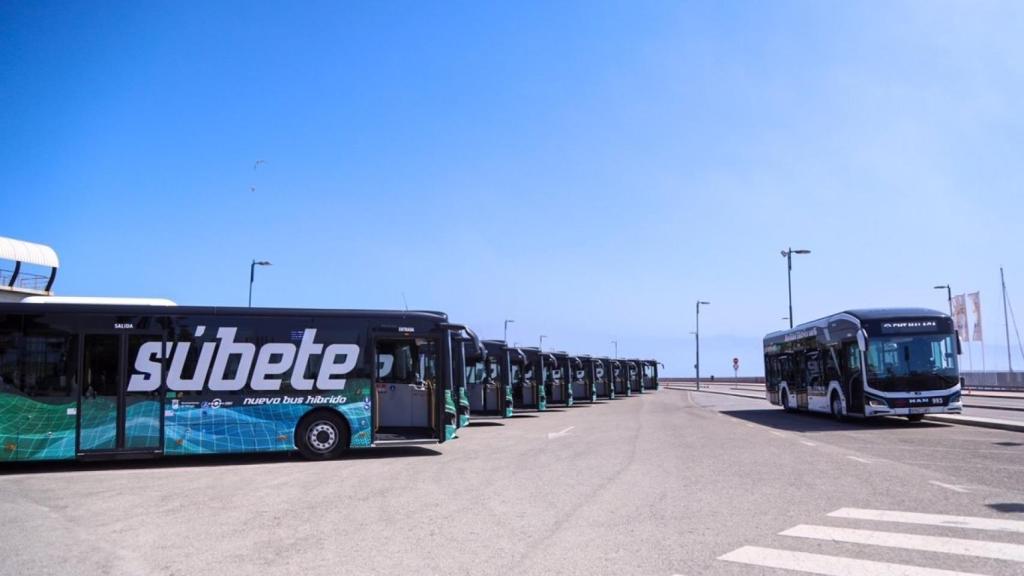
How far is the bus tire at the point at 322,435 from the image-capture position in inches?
597

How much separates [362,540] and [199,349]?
8716mm

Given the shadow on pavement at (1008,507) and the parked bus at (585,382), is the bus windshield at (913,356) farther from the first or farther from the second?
the parked bus at (585,382)

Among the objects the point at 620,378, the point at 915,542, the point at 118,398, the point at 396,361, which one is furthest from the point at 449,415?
the point at 620,378

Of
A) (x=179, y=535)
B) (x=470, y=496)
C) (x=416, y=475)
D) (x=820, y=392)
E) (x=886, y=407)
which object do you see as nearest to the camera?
(x=179, y=535)

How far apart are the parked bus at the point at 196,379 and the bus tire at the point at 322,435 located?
0.8 inches

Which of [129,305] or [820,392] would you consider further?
[820,392]

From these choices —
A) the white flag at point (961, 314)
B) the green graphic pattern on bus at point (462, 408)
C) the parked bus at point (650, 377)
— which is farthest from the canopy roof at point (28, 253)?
the white flag at point (961, 314)

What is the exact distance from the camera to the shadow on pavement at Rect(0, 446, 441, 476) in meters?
14.5

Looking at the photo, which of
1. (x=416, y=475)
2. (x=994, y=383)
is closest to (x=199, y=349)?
(x=416, y=475)

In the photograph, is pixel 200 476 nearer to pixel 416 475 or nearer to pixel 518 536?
pixel 416 475

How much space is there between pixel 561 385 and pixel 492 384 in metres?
12.1

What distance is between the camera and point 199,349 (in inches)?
586

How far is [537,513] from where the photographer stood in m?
8.84

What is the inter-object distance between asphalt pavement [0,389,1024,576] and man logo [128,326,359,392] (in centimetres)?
156
